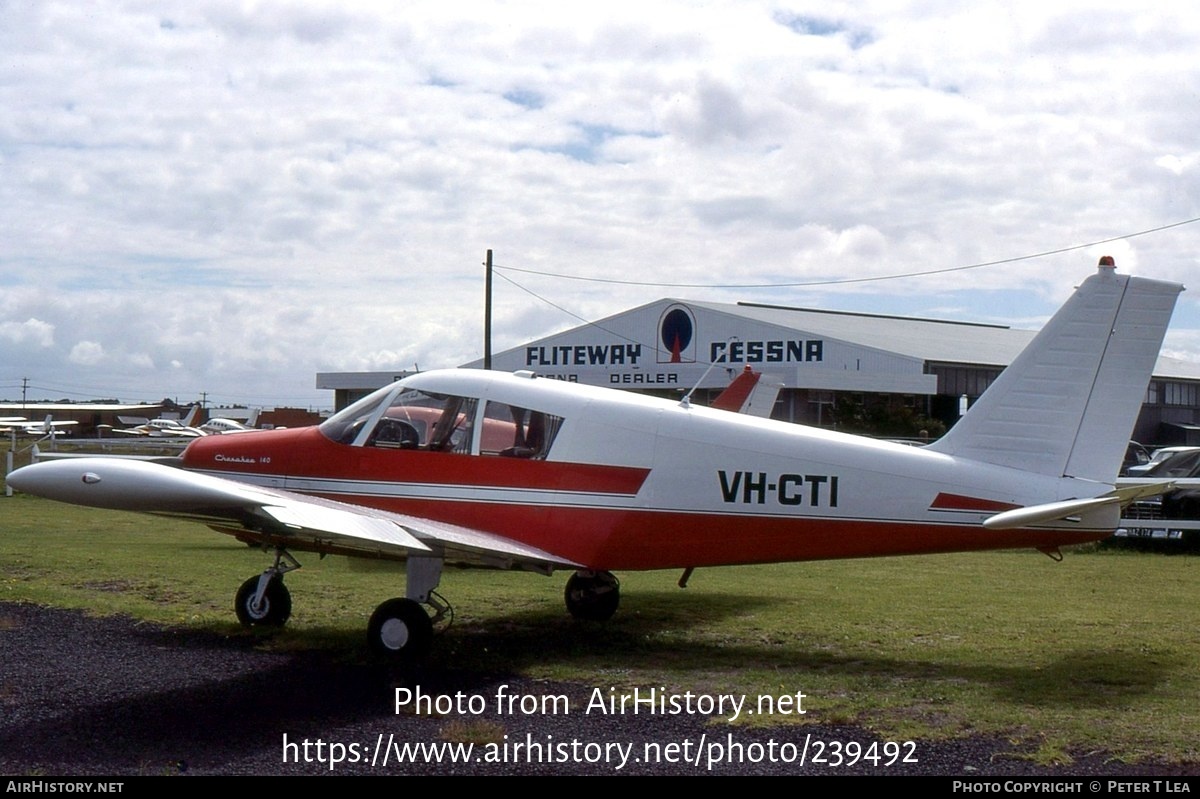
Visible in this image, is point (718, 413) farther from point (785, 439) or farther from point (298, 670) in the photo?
point (298, 670)

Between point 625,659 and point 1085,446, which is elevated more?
point 1085,446

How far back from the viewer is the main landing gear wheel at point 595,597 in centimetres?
1106

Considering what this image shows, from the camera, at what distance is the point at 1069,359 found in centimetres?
912

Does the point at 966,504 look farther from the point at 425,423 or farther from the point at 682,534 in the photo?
the point at 425,423

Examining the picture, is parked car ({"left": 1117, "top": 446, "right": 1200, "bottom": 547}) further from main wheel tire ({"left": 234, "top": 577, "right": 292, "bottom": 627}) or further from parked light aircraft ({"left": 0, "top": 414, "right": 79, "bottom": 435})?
parked light aircraft ({"left": 0, "top": 414, "right": 79, "bottom": 435})

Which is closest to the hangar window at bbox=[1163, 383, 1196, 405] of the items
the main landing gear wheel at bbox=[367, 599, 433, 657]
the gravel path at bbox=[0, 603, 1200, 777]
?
the main landing gear wheel at bbox=[367, 599, 433, 657]

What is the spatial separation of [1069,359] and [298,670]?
6.47m

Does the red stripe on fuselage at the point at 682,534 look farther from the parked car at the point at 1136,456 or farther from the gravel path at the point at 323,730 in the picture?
the parked car at the point at 1136,456

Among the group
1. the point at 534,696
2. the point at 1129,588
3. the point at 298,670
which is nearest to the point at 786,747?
the point at 534,696

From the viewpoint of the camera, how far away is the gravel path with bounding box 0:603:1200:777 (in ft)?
20.1

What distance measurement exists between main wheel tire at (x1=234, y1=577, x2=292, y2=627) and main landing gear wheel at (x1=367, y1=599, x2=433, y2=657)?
1772mm

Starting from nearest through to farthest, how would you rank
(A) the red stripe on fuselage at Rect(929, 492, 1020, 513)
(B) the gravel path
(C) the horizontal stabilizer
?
(B) the gravel path < (C) the horizontal stabilizer < (A) the red stripe on fuselage at Rect(929, 492, 1020, 513)

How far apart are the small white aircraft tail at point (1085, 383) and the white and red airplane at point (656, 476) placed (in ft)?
0.05
